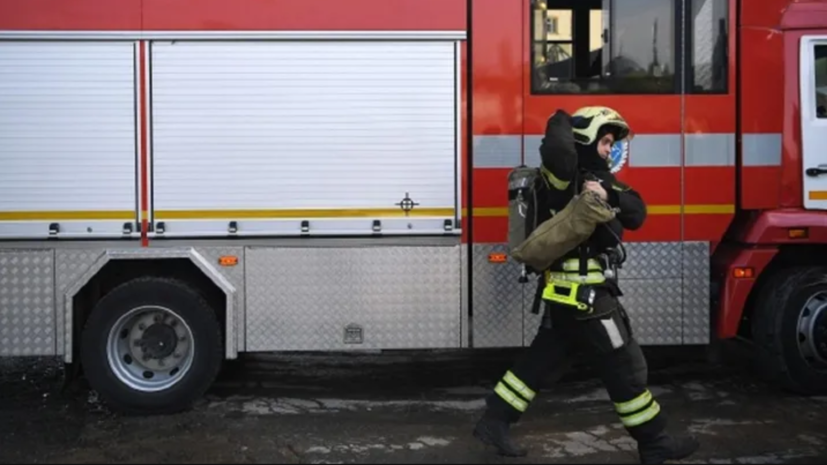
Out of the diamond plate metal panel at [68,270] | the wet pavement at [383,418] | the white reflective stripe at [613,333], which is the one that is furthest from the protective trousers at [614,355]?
the diamond plate metal panel at [68,270]

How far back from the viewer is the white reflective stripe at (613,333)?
4.89 metres

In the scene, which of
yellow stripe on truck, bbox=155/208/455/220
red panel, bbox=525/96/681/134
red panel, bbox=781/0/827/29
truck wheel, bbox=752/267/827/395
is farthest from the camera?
truck wheel, bbox=752/267/827/395

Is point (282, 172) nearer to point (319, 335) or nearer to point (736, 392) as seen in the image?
point (319, 335)

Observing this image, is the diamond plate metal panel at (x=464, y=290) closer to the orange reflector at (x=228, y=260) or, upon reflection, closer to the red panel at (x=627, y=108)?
the red panel at (x=627, y=108)

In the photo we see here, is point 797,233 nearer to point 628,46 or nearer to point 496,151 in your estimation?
point 628,46

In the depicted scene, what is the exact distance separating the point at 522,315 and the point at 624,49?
195cm

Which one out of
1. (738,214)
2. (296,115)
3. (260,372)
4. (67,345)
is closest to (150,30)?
(296,115)

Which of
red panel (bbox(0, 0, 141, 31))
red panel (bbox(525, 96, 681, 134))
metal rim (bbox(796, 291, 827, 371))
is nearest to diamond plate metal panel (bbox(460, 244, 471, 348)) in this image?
red panel (bbox(525, 96, 681, 134))

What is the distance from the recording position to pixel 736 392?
6.82 meters

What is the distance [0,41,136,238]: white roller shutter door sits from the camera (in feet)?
19.4

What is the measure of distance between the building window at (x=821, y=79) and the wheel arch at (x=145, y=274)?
4208 millimetres

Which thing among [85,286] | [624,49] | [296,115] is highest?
[624,49]

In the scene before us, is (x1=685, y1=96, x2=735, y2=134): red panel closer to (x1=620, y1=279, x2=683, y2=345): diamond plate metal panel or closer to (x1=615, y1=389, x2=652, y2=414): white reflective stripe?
(x1=620, y1=279, x2=683, y2=345): diamond plate metal panel

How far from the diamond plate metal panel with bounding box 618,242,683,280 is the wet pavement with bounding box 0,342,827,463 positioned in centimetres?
97
